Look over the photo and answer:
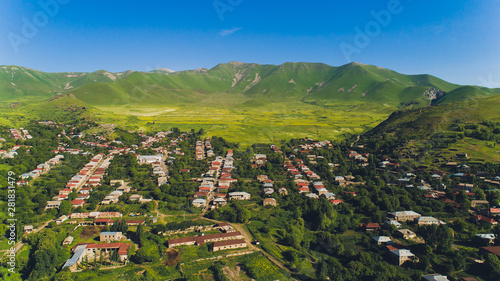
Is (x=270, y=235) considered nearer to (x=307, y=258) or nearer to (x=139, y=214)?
(x=307, y=258)

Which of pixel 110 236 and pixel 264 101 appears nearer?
pixel 110 236

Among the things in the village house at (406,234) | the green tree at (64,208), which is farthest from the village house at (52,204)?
the village house at (406,234)

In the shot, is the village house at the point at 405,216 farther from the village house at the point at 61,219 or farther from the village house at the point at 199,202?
the village house at the point at 61,219

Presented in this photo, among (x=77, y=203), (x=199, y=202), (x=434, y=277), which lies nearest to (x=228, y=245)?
(x=199, y=202)

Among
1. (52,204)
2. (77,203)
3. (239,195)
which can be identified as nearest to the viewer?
(52,204)

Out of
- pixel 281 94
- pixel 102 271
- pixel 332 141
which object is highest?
pixel 281 94

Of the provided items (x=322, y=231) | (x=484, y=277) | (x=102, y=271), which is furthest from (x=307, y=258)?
(x=102, y=271)

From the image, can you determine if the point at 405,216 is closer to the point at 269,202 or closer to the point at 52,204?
the point at 269,202

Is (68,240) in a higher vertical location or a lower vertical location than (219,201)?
lower

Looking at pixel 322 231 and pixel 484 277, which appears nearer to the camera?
pixel 484 277

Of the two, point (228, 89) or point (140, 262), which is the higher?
point (228, 89)
